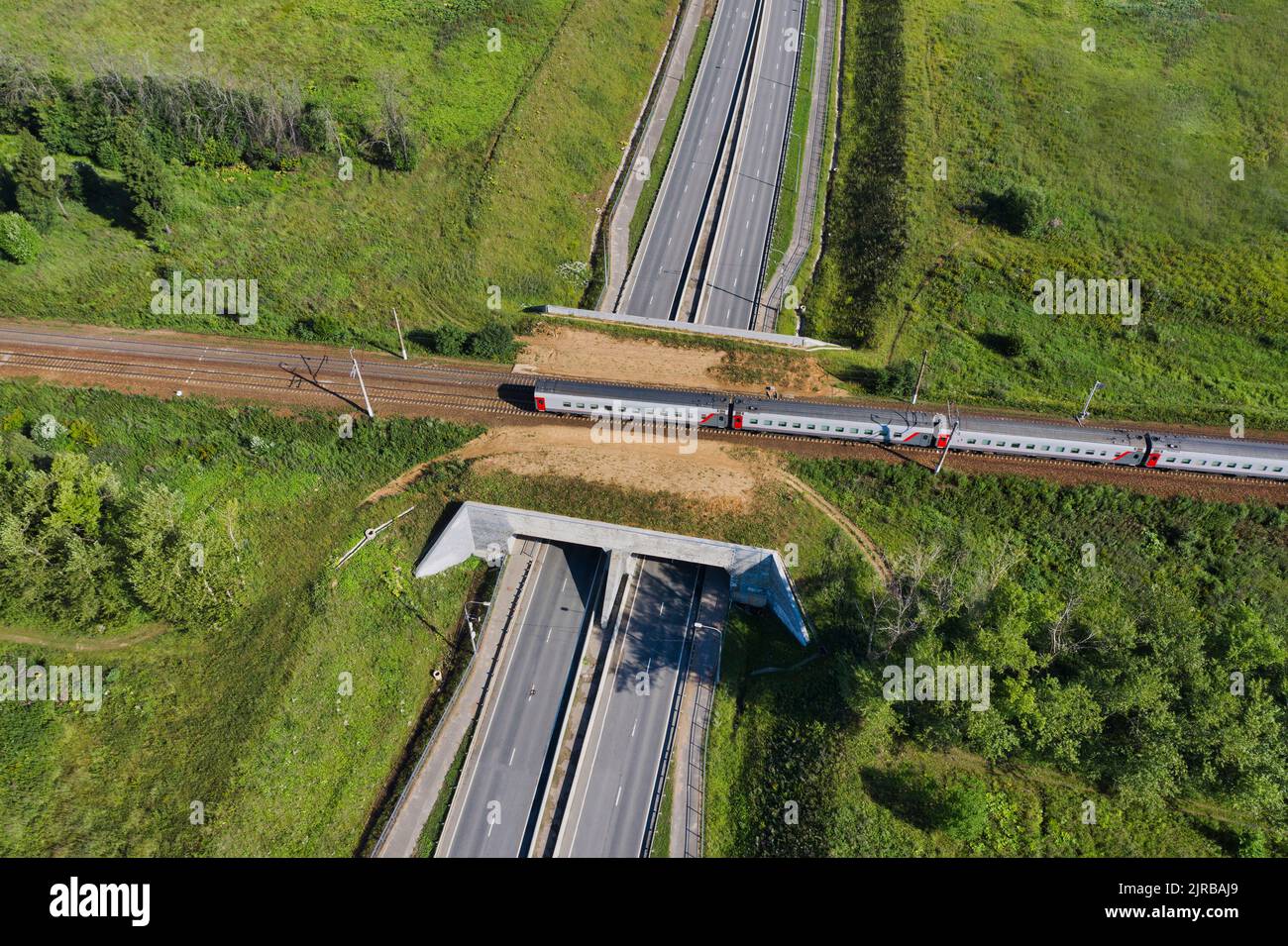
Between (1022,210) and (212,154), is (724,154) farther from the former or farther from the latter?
(212,154)

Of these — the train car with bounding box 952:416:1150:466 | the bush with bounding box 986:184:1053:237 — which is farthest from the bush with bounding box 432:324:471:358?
the bush with bounding box 986:184:1053:237

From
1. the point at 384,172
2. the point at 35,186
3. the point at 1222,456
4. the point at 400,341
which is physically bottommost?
the point at 400,341

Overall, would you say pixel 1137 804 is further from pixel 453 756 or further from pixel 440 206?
pixel 440 206

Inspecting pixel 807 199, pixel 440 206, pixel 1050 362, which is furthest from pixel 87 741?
pixel 807 199

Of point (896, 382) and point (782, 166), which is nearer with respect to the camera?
point (896, 382)

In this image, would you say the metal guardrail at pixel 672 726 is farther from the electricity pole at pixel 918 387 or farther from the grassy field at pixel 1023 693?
the electricity pole at pixel 918 387

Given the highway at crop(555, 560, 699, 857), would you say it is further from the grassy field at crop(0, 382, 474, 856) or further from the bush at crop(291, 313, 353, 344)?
the bush at crop(291, 313, 353, 344)

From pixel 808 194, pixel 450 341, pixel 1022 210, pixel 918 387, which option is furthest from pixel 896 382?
pixel 450 341
